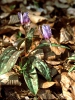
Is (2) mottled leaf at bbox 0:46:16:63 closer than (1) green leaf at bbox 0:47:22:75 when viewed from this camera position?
No

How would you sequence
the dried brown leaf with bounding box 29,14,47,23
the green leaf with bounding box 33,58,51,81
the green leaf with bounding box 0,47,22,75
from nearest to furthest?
the green leaf with bounding box 0,47,22,75, the green leaf with bounding box 33,58,51,81, the dried brown leaf with bounding box 29,14,47,23

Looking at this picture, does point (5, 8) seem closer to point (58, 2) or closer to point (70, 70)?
point (58, 2)

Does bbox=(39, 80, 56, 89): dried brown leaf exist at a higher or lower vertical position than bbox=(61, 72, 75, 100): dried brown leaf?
higher

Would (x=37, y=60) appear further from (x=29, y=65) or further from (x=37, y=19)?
(x=37, y=19)

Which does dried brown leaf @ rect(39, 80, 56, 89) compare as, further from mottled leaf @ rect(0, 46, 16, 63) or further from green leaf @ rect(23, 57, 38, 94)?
mottled leaf @ rect(0, 46, 16, 63)

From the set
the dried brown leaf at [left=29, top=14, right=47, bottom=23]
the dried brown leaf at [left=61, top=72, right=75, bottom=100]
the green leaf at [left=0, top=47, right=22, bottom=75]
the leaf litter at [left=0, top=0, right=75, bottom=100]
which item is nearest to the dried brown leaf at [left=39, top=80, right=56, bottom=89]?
the leaf litter at [left=0, top=0, right=75, bottom=100]

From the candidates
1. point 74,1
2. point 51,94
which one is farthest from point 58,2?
point 51,94

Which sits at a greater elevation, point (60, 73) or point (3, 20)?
point (3, 20)

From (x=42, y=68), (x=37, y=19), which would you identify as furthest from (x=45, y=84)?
(x=37, y=19)
